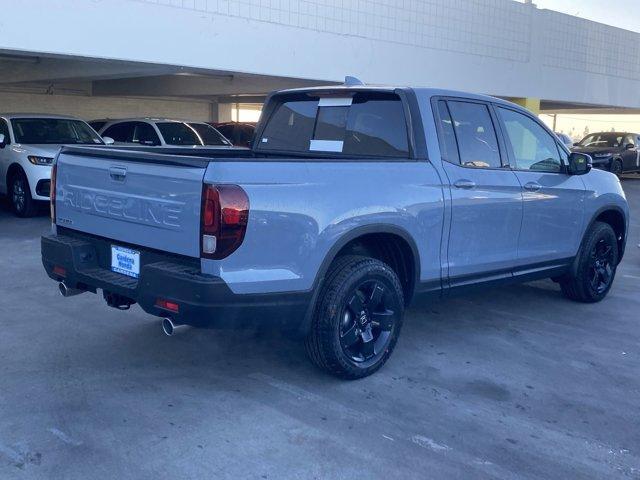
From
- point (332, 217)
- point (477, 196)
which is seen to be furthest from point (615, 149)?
point (332, 217)

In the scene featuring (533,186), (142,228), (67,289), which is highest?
(533,186)

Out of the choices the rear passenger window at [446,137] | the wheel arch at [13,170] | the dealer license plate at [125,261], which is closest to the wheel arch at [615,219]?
the rear passenger window at [446,137]

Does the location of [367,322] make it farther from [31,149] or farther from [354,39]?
[354,39]

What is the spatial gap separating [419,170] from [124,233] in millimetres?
2022

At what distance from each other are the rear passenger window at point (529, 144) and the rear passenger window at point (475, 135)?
0.72ft

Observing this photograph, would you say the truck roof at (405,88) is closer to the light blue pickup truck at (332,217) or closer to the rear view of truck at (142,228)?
the light blue pickup truck at (332,217)

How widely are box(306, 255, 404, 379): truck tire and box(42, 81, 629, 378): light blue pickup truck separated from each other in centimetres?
1

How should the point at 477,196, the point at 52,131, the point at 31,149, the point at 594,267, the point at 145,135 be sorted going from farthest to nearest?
the point at 145,135, the point at 52,131, the point at 31,149, the point at 594,267, the point at 477,196

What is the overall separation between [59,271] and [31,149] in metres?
7.66

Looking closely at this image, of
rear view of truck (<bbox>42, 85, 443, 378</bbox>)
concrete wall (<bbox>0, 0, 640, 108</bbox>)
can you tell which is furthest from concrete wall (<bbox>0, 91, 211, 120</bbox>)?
rear view of truck (<bbox>42, 85, 443, 378</bbox>)

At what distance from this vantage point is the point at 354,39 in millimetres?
14930

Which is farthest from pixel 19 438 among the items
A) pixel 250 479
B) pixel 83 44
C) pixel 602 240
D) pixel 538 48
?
pixel 538 48

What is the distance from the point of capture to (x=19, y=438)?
3863 mm

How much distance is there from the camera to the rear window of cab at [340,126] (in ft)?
17.5
